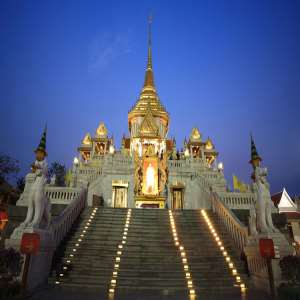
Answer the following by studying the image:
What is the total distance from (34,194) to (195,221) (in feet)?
26.8

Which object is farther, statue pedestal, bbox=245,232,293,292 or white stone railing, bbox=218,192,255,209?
white stone railing, bbox=218,192,255,209

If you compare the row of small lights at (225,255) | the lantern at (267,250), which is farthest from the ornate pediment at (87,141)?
the lantern at (267,250)

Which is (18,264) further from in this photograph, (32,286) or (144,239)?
(144,239)

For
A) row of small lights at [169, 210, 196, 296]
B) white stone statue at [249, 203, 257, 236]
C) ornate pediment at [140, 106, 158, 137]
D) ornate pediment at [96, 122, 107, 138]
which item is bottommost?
row of small lights at [169, 210, 196, 296]

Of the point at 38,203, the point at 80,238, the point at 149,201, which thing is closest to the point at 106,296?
the point at 38,203

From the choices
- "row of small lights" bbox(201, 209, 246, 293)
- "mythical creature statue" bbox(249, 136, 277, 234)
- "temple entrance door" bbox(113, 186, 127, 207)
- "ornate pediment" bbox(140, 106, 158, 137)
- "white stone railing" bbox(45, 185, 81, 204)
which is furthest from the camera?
"ornate pediment" bbox(140, 106, 158, 137)

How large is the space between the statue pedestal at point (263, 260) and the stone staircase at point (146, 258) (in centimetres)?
54

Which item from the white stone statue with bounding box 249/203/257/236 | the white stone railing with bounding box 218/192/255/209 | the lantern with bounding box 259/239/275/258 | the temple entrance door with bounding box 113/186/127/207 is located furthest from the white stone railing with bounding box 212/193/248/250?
the temple entrance door with bounding box 113/186/127/207

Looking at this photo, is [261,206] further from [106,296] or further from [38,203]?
[38,203]

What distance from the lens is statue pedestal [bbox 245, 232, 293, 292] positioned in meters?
7.67

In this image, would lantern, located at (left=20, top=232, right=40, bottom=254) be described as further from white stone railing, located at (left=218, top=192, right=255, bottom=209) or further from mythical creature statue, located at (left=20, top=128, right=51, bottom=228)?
white stone railing, located at (left=218, top=192, right=255, bottom=209)

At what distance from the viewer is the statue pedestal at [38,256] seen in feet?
24.9

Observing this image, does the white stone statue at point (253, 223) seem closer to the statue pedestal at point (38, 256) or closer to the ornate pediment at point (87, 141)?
the statue pedestal at point (38, 256)

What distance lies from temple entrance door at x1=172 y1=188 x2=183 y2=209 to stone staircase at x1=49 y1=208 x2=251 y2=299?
8.97m
